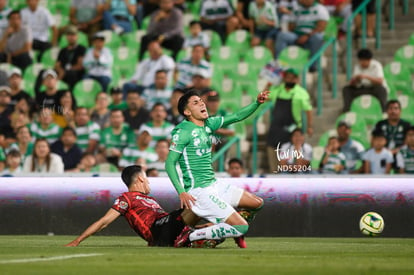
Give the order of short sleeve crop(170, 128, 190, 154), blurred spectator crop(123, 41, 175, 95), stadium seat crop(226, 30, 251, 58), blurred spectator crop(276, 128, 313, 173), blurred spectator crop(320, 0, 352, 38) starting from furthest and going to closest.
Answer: stadium seat crop(226, 30, 251, 58) < blurred spectator crop(320, 0, 352, 38) < blurred spectator crop(123, 41, 175, 95) < blurred spectator crop(276, 128, 313, 173) < short sleeve crop(170, 128, 190, 154)

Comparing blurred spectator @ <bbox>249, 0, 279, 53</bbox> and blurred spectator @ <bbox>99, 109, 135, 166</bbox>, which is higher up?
blurred spectator @ <bbox>249, 0, 279, 53</bbox>

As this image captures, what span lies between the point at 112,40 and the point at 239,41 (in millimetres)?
3062

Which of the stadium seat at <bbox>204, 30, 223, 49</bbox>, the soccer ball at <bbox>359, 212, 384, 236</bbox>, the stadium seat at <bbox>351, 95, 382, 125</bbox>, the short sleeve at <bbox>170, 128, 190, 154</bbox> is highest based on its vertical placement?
the stadium seat at <bbox>204, 30, 223, 49</bbox>

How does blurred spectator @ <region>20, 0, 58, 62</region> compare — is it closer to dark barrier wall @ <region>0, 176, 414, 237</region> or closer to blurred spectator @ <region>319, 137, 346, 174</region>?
dark barrier wall @ <region>0, 176, 414, 237</region>

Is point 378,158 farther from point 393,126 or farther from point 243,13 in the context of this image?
point 243,13

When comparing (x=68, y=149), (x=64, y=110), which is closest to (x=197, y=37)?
(x=64, y=110)

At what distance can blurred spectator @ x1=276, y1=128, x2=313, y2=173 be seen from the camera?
14.6 meters

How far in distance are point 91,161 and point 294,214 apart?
13.1 ft

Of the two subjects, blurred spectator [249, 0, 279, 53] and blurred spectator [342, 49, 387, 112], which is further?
blurred spectator [249, 0, 279, 53]

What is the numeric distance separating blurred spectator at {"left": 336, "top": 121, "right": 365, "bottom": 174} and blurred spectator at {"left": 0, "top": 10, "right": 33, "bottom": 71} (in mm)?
8209

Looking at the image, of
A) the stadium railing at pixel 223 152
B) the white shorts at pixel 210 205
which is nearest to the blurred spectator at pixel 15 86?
the stadium railing at pixel 223 152

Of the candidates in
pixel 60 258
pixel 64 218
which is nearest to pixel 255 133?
pixel 64 218

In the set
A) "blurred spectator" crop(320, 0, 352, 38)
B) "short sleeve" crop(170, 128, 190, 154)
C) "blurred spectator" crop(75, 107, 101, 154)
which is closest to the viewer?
"short sleeve" crop(170, 128, 190, 154)

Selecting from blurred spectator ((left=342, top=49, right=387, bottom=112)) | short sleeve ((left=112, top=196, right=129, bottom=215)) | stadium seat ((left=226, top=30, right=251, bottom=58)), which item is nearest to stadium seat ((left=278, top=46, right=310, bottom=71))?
stadium seat ((left=226, top=30, right=251, bottom=58))
